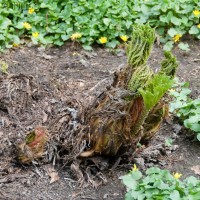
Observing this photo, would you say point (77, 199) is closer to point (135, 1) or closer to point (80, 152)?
point (80, 152)

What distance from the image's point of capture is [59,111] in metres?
4.43

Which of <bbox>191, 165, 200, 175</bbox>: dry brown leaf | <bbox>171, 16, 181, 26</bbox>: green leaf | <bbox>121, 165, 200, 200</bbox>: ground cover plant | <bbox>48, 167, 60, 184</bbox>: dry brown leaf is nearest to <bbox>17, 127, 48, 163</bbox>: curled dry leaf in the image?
<bbox>48, 167, 60, 184</bbox>: dry brown leaf

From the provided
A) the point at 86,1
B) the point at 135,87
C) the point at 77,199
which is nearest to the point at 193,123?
the point at 135,87

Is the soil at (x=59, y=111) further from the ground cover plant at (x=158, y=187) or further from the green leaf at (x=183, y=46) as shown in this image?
the ground cover plant at (x=158, y=187)

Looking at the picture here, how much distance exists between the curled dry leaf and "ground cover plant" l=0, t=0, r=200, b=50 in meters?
1.99

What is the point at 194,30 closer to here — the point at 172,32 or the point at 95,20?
the point at 172,32

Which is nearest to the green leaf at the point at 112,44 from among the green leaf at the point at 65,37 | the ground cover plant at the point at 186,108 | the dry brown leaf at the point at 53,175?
the green leaf at the point at 65,37

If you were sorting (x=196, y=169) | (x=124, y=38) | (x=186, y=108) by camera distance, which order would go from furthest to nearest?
(x=124, y=38) < (x=186, y=108) < (x=196, y=169)

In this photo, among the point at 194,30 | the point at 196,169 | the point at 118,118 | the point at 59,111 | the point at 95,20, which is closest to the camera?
the point at 118,118

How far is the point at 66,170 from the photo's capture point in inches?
158

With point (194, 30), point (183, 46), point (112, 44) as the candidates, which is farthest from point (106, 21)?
point (194, 30)

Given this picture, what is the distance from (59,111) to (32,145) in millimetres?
572

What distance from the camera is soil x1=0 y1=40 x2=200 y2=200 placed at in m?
3.89

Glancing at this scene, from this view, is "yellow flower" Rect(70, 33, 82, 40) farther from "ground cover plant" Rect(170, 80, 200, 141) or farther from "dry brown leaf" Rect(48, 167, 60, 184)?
"dry brown leaf" Rect(48, 167, 60, 184)
